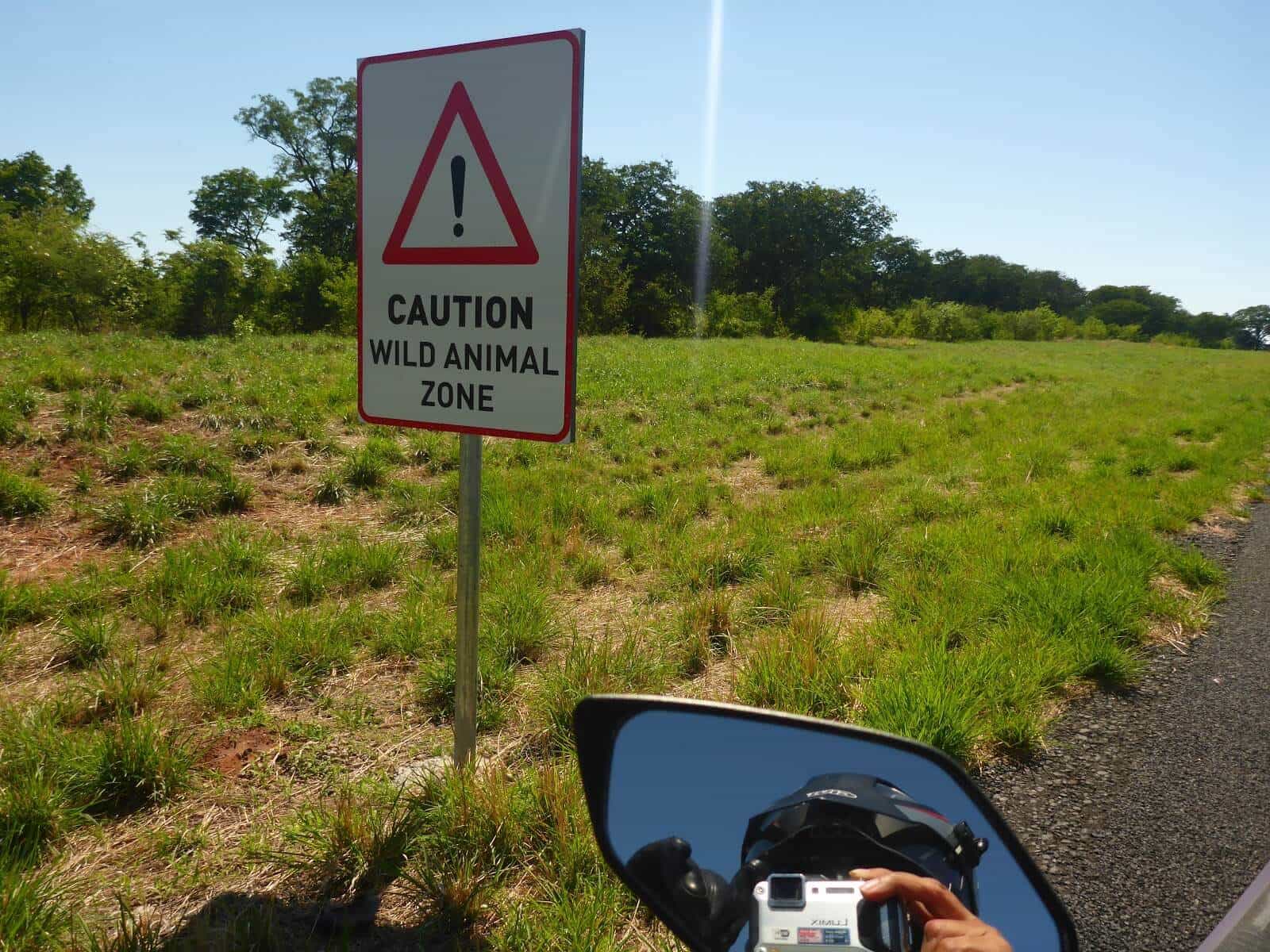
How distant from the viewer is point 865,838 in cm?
82

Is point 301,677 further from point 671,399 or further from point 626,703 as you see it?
point 671,399

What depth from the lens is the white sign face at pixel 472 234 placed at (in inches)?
77.3

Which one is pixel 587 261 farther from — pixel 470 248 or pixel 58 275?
pixel 470 248

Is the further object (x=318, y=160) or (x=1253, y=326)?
(x=1253, y=326)

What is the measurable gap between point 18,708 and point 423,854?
5.99 ft

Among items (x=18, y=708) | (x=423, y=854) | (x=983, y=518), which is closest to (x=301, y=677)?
(x=18, y=708)

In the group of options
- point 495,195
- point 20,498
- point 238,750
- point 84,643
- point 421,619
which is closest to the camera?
point 495,195

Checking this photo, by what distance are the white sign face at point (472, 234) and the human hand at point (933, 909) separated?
1.44 m

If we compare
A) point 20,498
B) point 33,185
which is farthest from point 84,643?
point 33,185

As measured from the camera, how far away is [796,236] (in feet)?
218

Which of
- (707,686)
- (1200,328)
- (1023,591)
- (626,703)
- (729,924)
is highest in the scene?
(1200,328)

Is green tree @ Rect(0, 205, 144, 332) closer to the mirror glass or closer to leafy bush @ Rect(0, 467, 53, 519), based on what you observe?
leafy bush @ Rect(0, 467, 53, 519)

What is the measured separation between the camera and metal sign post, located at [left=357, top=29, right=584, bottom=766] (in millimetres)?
1968

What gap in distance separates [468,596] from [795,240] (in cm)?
6939
